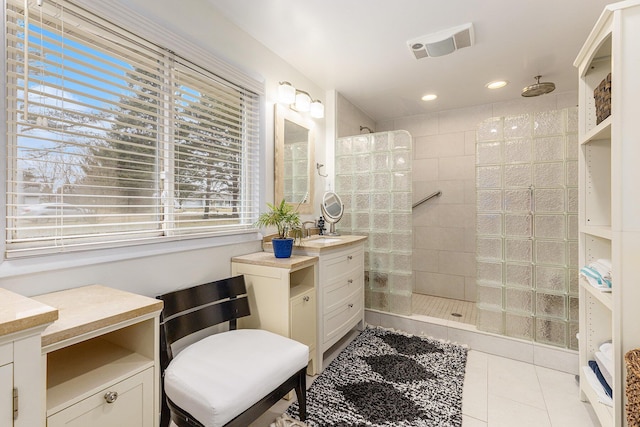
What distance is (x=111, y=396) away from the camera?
0.91 meters

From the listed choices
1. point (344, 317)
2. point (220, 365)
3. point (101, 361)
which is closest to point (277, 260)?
point (220, 365)

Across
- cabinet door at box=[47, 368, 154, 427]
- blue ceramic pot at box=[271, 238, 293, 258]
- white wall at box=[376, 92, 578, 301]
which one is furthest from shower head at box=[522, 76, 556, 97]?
cabinet door at box=[47, 368, 154, 427]

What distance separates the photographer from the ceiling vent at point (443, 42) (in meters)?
1.98

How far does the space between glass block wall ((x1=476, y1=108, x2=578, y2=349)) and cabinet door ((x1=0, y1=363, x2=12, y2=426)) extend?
2647 millimetres

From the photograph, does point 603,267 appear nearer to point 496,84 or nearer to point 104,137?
point 496,84

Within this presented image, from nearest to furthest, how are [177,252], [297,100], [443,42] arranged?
[177,252] → [443,42] → [297,100]

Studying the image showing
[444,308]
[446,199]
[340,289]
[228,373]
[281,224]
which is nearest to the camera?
[228,373]

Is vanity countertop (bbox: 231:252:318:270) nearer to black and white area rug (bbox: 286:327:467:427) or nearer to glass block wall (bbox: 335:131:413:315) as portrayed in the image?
black and white area rug (bbox: 286:327:467:427)

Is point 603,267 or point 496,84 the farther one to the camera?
point 496,84

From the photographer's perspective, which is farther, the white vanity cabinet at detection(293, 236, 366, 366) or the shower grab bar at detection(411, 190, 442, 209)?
the shower grab bar at detection(411, 190, 442, 209)

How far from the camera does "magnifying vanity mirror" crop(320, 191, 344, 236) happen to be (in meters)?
2.76

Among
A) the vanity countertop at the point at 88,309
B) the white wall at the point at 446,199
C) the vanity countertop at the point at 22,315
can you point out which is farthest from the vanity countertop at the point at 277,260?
the white wall at the point at 446,199

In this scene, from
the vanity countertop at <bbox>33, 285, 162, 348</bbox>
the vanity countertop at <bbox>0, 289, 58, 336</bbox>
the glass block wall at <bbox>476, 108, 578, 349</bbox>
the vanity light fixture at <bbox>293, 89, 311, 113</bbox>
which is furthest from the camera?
the vanity light fixture at <bbox>293, 89, 311, 113</bbox>

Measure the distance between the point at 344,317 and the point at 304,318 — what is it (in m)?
0.55
